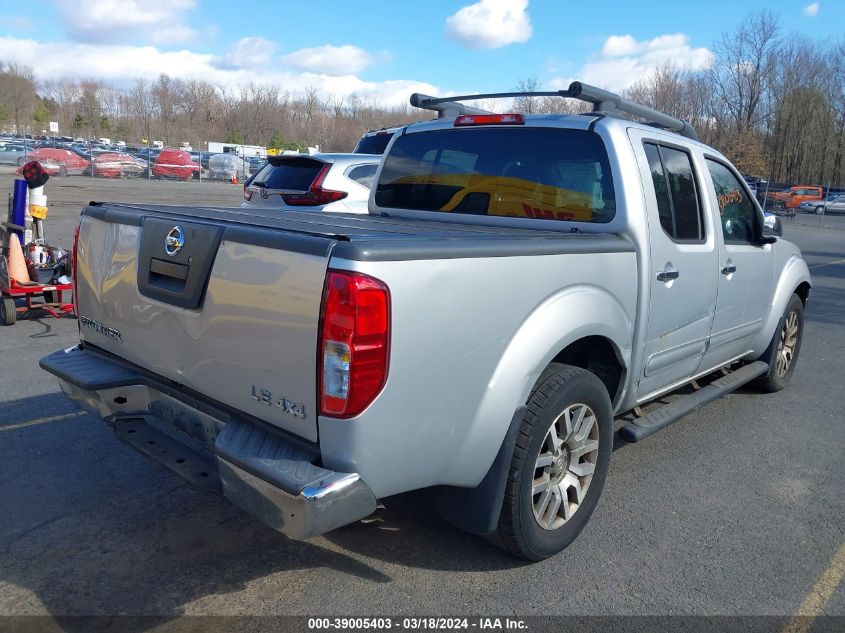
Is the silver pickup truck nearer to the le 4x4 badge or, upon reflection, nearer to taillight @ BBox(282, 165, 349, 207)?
the le 4x4 badge

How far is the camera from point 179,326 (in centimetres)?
285

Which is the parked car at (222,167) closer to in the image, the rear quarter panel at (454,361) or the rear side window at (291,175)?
the rear side window at (291,175)

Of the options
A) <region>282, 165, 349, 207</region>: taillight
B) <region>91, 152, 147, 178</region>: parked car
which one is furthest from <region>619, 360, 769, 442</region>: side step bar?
<region>91, 152, 147, 178</region>: parked car

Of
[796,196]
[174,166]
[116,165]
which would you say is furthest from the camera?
[796,196]

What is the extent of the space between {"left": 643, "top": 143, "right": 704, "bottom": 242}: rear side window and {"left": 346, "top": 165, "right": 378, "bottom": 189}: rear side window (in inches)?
191

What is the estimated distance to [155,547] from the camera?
3.21 meters

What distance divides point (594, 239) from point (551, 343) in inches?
27.2

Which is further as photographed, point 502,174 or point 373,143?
point 373,143

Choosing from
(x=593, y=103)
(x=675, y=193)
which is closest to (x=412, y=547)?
(x=675, y=193)

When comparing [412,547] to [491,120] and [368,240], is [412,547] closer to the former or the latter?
[368,240]

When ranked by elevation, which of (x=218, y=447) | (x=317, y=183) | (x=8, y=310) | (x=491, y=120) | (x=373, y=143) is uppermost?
(x=373, y=143)

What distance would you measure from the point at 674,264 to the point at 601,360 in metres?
0.70

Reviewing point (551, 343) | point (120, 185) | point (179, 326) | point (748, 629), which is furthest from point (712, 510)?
point (120, 185)

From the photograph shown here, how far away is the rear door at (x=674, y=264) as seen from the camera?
3.71m
